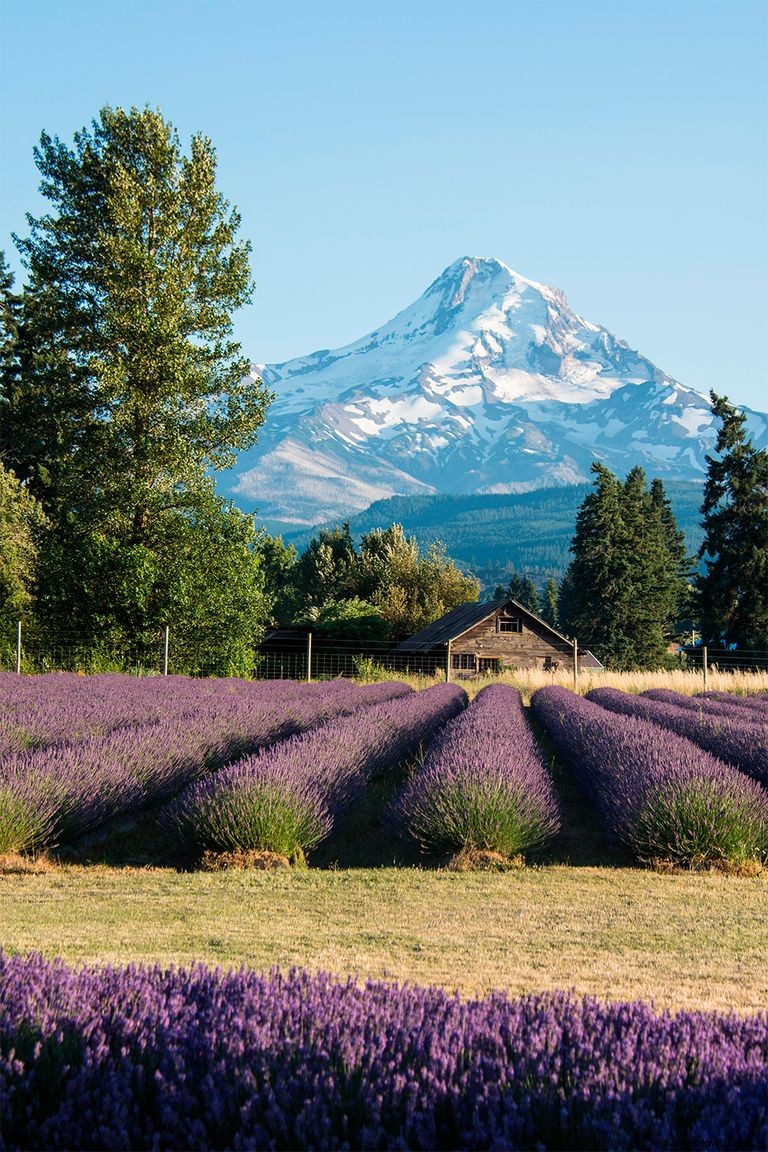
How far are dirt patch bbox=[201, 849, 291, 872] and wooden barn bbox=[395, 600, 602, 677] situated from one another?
36777mm

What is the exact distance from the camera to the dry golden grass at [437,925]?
421 cm

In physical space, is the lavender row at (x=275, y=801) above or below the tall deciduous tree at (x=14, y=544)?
below

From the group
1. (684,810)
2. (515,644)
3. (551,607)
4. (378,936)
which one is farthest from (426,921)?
(551,607)

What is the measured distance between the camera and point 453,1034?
2455 millimetres

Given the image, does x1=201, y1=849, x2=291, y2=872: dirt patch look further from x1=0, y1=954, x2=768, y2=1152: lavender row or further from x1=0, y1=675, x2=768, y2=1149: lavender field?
x1=0, y1=954, x2=768, y2=1152: lavender row

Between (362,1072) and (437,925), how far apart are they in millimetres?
2926

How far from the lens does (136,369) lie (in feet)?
72.9

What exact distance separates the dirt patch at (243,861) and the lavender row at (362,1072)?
13.2 feet

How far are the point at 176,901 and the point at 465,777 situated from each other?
2.38m

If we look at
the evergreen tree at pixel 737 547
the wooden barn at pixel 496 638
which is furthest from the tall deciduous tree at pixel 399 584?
the evergreen tree at pixel 737 547

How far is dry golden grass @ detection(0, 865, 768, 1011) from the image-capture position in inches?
166

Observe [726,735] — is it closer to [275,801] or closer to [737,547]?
[275,801]

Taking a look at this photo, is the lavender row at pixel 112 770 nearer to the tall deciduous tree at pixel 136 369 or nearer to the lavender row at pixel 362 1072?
the lavender row at pixel 362 1072

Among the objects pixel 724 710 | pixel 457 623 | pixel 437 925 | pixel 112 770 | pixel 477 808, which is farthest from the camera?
pixel 457 623
